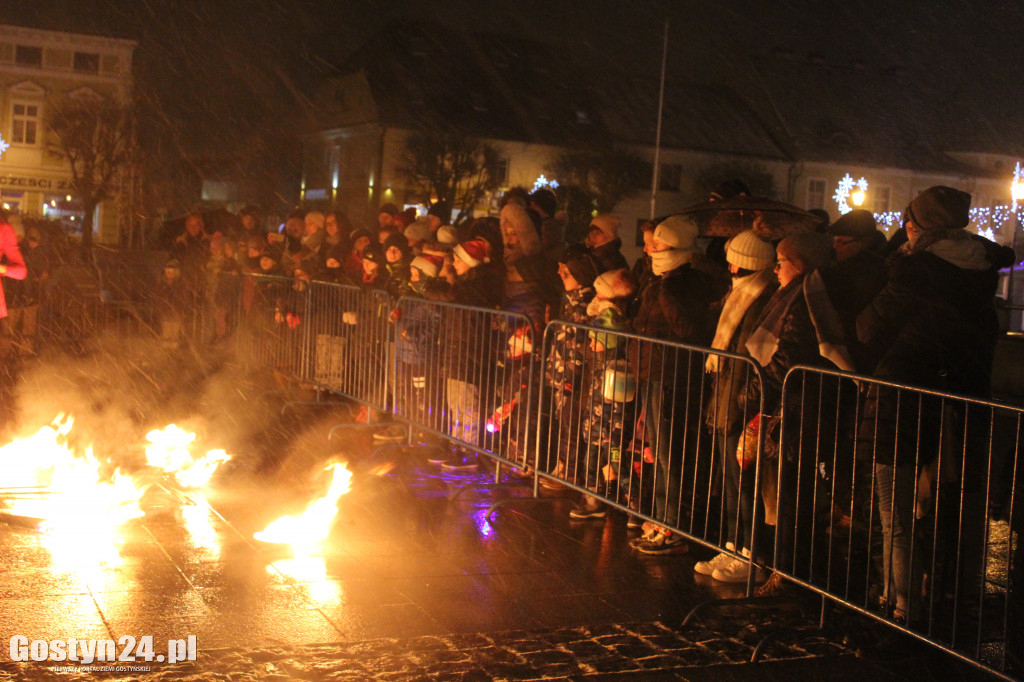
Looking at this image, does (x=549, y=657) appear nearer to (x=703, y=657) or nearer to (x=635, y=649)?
(x=635, y=649)

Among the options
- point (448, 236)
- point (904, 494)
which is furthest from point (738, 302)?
point (448, 236)

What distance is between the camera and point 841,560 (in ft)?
22.2

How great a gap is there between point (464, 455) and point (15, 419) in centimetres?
405

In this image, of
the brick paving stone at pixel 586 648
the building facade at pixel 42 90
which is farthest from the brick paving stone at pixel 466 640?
the building facade at pixel 42 90

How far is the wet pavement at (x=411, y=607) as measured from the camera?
493 centimetres

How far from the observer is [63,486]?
7.65 metres

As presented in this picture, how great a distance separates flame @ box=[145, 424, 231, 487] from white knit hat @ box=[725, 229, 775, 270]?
165 inches

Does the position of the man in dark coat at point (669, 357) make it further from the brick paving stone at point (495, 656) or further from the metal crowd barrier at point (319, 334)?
the metal crowd barrier at point (319, 334)

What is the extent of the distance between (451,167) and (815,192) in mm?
22844

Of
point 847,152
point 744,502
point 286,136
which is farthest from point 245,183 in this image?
point 744,502

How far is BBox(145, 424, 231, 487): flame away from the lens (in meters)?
8.44

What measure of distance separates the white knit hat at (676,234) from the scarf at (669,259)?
0.11 ft

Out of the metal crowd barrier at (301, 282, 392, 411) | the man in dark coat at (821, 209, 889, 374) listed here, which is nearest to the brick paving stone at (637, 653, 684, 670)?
the man in dark coat at (821, 209, 889, 374)

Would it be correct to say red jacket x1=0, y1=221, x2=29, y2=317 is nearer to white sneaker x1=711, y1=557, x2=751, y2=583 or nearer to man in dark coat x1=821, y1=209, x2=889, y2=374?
white sneaker x1=711, y1=557, x2=751, y2=583
